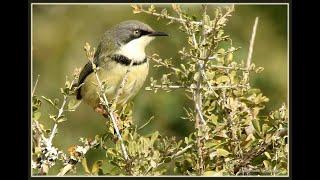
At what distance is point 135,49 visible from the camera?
4680 mm

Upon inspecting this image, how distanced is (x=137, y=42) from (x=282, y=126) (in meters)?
1.38

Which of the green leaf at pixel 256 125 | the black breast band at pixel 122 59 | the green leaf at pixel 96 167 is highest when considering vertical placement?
the black breast band at pixel 122 59

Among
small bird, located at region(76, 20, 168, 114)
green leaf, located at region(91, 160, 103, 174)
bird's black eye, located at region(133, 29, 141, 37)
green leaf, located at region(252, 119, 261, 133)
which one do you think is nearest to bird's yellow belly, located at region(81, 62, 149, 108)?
small bird, located at region(76, 20, 168, 114)

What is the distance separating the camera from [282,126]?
143 inches

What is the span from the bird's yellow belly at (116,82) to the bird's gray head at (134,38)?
9 centimetres

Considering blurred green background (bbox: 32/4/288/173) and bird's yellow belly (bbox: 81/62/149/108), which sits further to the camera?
blurred green background (bbox: 32/4/288/173)

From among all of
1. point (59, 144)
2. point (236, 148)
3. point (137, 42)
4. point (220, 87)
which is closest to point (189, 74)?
point (220, 87)

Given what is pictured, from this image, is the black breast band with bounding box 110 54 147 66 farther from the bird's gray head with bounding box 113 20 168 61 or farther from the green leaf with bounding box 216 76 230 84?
the green leaf with bounding box 216 76 230 84

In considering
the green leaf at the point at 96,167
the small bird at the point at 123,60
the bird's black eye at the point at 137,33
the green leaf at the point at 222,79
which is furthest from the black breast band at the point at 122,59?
the green leaf at the point at 96,167

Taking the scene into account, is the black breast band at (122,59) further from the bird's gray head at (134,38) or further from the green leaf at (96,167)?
the green leaf at (96,167)

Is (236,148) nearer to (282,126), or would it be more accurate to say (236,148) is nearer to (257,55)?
(282,126)

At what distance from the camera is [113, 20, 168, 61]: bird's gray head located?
4.62 metres

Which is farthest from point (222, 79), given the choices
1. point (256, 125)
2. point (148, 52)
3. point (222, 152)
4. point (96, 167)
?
point (148, 52)

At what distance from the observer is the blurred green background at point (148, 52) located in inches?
203
